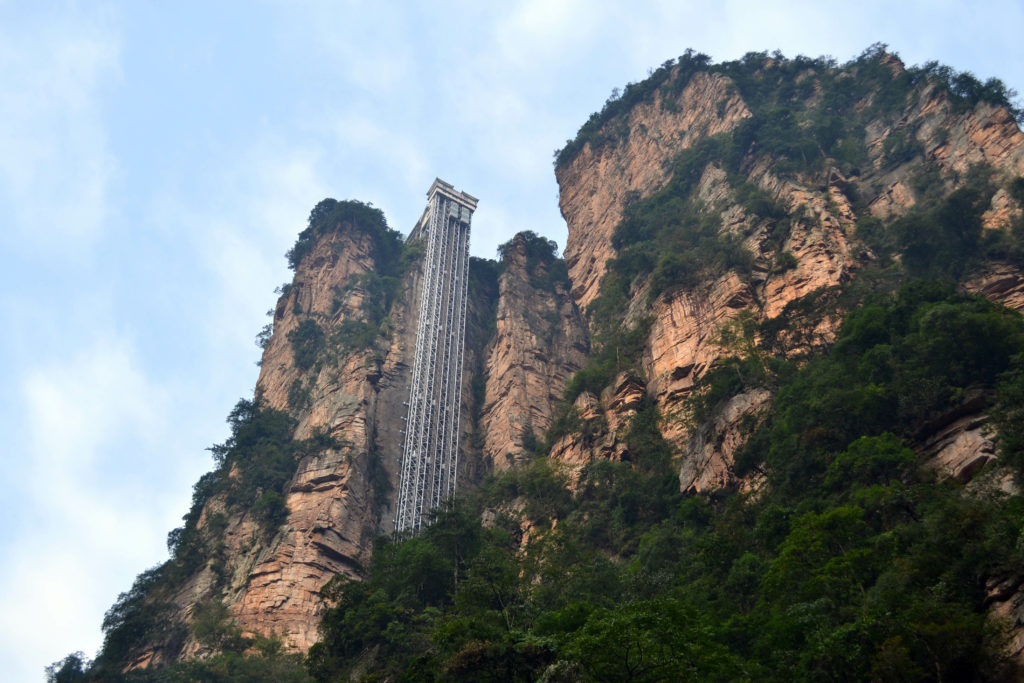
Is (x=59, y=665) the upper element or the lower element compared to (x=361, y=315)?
lower

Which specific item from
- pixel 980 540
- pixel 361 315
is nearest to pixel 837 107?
pixel 361 315

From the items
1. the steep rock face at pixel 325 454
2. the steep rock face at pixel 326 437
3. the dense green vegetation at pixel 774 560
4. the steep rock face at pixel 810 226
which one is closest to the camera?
the dense green vegetation at pixel 774 560

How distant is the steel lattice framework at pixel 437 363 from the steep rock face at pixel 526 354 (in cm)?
235

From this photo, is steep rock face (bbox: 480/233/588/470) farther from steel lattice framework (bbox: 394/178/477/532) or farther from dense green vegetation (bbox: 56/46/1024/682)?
dense green vegetation (bbox: 56/46/1024/682)

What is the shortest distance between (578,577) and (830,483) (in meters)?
A: 7.46

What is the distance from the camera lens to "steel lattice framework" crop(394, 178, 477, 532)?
42.8m

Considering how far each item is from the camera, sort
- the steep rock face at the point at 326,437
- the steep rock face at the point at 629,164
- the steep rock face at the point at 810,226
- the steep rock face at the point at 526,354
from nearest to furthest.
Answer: the steep rock face at the point at 810,226 < the steep rock face at the point at 326,437 < the steep rock face at the point at 526,354 < the steep rock face at the point at 629,164

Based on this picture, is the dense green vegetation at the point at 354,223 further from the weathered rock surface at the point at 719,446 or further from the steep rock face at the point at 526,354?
the weathered rock surface at the point at 719,446

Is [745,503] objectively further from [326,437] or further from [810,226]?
[326,437]

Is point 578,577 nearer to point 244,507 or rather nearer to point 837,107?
point 244,507

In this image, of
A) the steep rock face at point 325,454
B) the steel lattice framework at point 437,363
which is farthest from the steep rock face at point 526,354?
the steep rock face at point 325,454

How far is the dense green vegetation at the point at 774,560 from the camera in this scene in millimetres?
14195

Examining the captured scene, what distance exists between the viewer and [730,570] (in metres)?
20.3

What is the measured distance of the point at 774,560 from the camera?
18.7 metres
